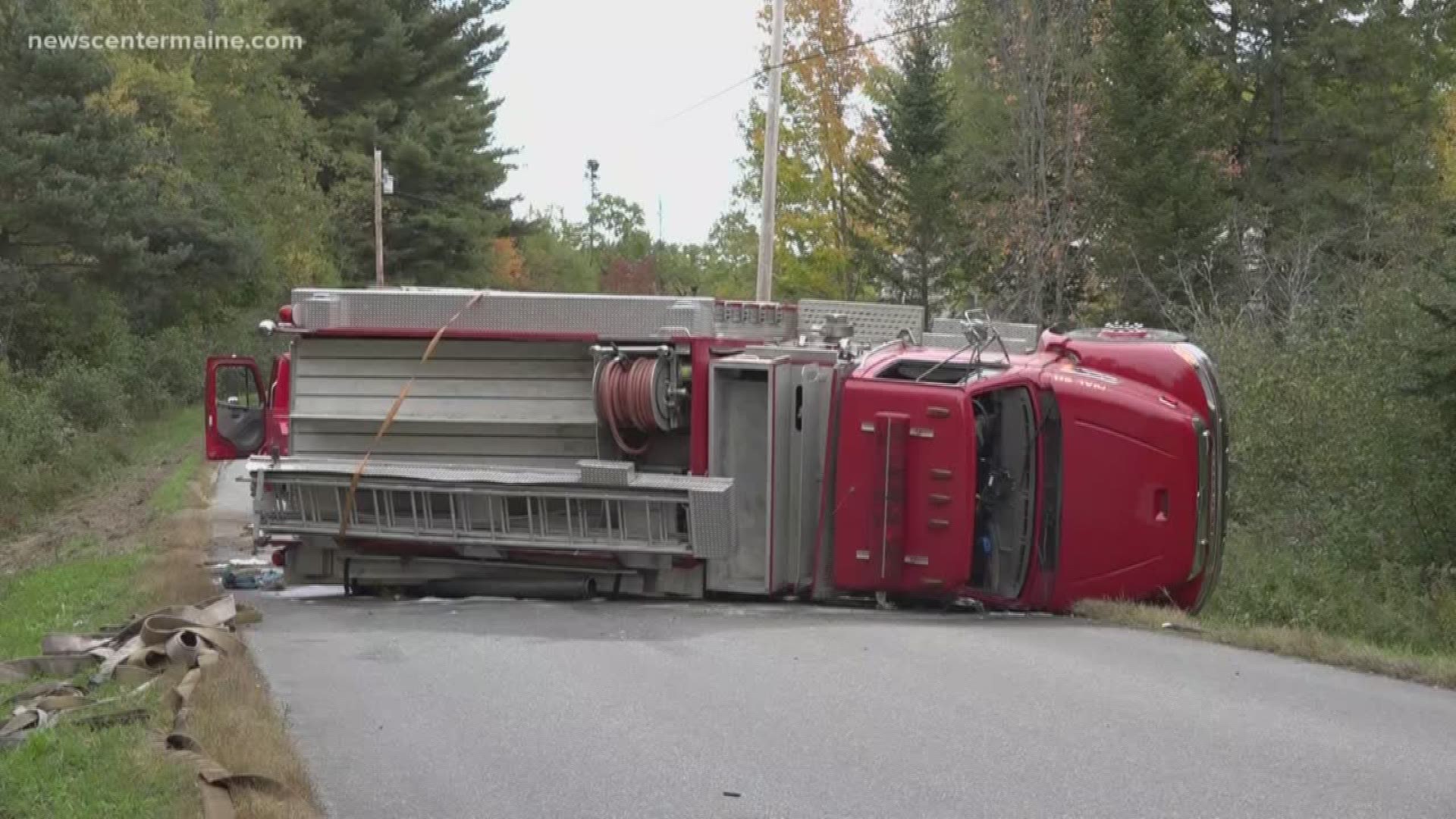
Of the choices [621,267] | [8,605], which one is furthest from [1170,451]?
[621,267]

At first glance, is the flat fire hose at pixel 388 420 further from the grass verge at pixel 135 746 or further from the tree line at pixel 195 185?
the tree line at pixel 195 185

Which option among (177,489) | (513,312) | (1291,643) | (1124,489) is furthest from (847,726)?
(177,489)

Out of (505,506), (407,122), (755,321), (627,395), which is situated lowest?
(505,506)

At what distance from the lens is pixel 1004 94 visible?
42.6m

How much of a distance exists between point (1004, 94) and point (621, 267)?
51.3 metres

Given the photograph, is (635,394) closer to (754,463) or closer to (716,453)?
(716,453)

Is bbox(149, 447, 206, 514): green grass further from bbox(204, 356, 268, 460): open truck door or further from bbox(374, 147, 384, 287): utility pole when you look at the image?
bbox(374, 147, 384, 287): utility pole

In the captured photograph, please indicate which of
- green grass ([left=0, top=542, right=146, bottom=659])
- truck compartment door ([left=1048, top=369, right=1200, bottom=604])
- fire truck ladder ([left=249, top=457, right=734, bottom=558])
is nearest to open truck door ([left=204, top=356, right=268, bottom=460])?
fire truck ladder ([left=249, top=457, right=734, bottom=558])

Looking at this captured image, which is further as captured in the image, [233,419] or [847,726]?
[233,419]

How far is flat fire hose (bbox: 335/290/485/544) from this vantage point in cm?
1377

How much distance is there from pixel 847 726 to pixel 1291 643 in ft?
12.2

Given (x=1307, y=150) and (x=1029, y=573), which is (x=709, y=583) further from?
(x=1307, y=150)

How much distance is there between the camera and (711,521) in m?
13.3

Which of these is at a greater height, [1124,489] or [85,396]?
[1124,489]
